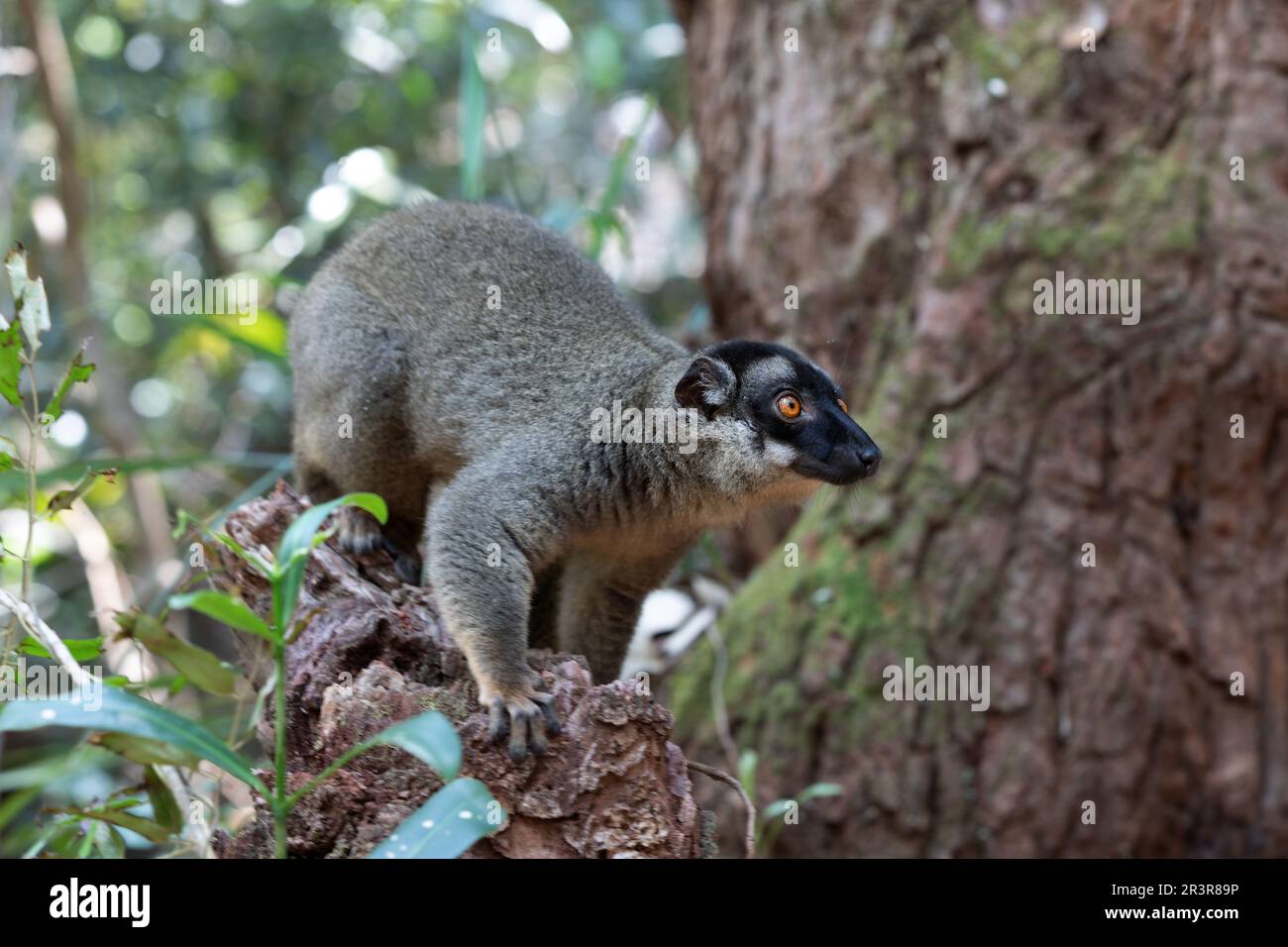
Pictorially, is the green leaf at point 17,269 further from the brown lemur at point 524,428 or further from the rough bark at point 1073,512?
the rough bark at point 1073,512

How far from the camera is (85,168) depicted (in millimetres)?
11312

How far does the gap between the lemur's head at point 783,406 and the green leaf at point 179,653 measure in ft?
7.13

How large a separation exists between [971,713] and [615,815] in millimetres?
2961

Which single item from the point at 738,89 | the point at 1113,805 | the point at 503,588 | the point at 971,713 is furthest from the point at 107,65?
the point at 1113,805

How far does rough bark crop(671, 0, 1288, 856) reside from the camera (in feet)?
19.8

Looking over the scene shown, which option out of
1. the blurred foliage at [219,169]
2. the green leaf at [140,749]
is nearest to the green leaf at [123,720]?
the green leaf at [140,749]

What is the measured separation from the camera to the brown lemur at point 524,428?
464 centimetres

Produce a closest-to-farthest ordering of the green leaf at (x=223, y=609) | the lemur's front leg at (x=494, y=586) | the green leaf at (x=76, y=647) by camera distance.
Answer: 1. the green leaf at (x=223, y=609)
2. the green leaf at (x=76, y=647)
3. the lemur's front leg at (x=494, y=586)

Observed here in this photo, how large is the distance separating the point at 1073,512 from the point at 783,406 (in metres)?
2.18

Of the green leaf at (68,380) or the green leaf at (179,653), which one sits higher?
the green leaf at (68,380)

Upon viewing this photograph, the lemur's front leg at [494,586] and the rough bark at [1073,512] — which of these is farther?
the rough bark at [1073,512]

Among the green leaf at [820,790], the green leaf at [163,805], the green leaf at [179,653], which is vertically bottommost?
the green leaf at [820,790]

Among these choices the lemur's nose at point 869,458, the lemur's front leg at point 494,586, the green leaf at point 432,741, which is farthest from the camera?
the lemur's nose at point 869,458

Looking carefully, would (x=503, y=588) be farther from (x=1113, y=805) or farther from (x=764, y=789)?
(x=1113, y=805)
